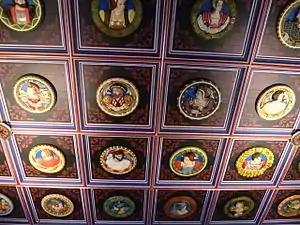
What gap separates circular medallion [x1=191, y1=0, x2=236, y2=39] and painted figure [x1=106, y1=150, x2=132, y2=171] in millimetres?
2927

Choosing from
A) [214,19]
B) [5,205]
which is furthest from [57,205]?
[214,19]

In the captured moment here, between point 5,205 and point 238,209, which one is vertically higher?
point 5,205

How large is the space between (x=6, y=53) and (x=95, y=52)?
56.4 inches

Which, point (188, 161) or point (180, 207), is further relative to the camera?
point (180, 207)

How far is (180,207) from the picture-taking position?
8273 mm

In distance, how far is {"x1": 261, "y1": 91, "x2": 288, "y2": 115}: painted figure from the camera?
258 inches

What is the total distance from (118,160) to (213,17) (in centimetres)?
339

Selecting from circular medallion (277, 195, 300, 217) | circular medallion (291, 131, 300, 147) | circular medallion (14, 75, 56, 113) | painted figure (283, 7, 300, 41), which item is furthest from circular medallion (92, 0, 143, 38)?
circular medallion (277, 195, 300, 217)

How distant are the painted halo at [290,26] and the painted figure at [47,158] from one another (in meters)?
4.74

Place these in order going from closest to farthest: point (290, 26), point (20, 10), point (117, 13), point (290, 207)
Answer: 1. point (20, 10)
2. point (117, 13)
3. point (290, 26)
4. point (290, 207)

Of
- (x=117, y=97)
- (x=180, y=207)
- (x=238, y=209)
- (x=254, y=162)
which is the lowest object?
(x=238, y=209)

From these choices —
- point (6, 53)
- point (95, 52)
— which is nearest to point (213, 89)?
point (95, 52)

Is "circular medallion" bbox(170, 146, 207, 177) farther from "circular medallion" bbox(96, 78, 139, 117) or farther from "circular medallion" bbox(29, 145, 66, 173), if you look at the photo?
"circular medallion" bbox(29, 145, 66, 173)

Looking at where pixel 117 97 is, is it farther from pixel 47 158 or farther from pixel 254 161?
pixel 254 161
